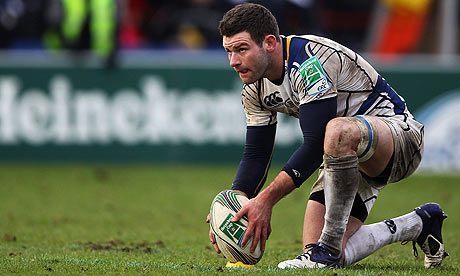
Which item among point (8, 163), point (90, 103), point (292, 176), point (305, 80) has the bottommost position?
point (8, 163)

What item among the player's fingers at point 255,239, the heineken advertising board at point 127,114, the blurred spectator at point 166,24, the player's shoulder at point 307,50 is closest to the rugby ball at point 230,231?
the player's fingers at point 255,239

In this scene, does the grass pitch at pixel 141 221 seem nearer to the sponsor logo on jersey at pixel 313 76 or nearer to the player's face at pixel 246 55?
the sponsor logo on jersey at pixel 313 76

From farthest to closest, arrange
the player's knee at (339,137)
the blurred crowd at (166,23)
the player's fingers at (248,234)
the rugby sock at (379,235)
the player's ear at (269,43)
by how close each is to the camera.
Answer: the blurred crowd at (166,23) < the rugby sock at (379,235) < the player's ear at (269,43) < the player's fingers at (248,234) < the player's knee at (339,137)

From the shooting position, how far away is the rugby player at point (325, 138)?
5082 mm

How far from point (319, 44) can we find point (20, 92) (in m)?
8.04

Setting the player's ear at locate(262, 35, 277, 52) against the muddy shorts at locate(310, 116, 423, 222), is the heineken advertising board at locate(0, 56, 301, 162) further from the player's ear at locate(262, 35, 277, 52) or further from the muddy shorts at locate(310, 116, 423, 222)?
the player's ear at locate(262, 35, 277, 52)

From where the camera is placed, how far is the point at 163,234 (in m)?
7.49

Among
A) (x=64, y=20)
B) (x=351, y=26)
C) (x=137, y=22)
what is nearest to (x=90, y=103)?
(x=64, y=20)

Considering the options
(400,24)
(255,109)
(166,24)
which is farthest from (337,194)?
(166,24)

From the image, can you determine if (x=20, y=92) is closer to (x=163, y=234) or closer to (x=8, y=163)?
(x=8, y=163)

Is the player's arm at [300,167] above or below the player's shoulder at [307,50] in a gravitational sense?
below

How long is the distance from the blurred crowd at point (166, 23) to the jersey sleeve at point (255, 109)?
24.8 feet

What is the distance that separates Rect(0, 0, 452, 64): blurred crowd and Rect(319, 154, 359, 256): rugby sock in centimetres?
813

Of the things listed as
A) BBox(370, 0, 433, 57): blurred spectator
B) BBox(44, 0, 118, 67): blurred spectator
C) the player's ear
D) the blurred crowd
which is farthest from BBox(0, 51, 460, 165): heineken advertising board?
the player's ear
